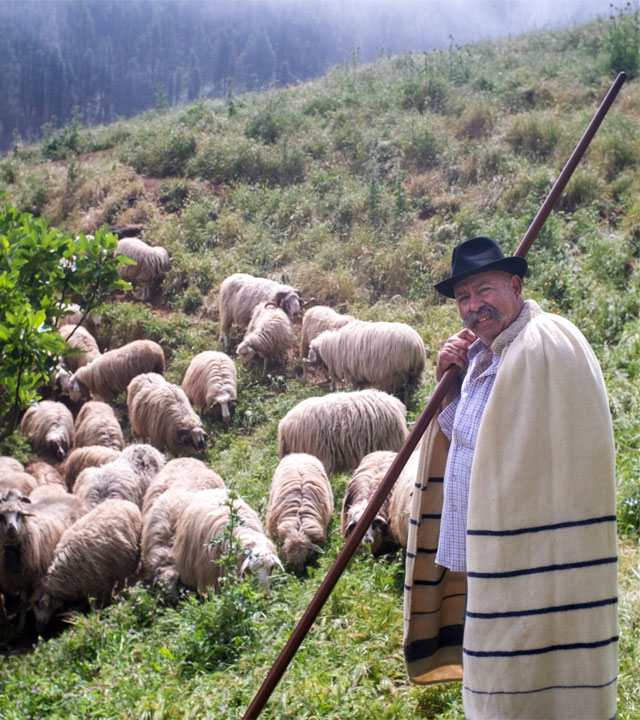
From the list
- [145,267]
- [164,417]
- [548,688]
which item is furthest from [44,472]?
[548,688]

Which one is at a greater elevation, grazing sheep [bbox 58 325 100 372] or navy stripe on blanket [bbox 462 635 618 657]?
grazing sheep [bbox 58 325 100 372]

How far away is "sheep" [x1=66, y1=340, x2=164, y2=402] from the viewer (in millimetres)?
10852

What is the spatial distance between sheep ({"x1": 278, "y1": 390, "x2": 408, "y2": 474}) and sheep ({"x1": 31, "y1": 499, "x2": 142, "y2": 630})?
81.4 inches

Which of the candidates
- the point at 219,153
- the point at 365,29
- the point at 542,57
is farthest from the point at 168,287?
the point at 365,29

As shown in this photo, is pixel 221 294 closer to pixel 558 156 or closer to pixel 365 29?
pixel 558 156

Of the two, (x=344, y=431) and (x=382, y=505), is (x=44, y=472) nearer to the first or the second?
(x=344, y=431)

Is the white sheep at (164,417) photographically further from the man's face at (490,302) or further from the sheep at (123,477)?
the man's face at (490,302)

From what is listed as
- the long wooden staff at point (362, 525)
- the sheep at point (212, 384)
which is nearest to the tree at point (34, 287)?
the sheep at point (212, 384)

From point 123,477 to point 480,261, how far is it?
6178 millimetres

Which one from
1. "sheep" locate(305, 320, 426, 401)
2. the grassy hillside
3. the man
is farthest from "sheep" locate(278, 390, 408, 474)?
the man

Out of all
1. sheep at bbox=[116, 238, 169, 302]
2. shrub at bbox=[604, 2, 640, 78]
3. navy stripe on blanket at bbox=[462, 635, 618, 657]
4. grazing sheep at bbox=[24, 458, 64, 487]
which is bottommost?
grazing sheep at bbox=[24, 458, 64, 487]

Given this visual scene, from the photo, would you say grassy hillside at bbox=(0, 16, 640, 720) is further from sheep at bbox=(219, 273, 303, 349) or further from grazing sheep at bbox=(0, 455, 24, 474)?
grazing sheep at bbox=(0, 455, 24, 474)

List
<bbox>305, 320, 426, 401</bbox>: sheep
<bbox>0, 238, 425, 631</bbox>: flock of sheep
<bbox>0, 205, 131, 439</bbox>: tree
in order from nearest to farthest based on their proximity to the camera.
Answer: <bbox>0, 205, 131, 439</bbox>: tree, <bbox>0, 238, 425, 631</bbox>: flock of sheep, <bbox>305, 320, 426, 401</bbox>: sheep

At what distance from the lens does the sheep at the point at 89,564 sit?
6.46m
